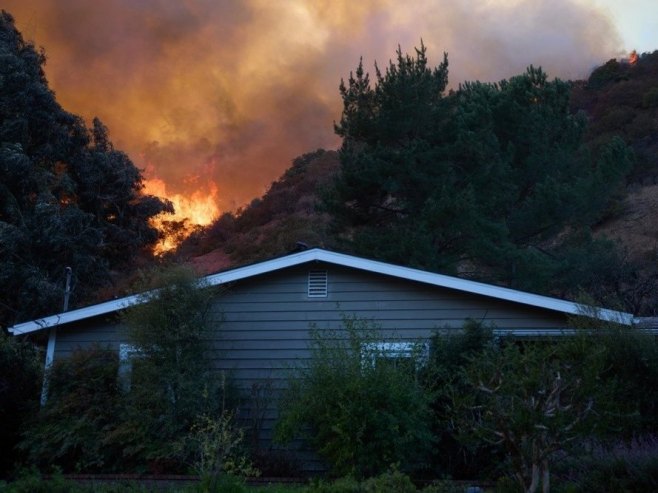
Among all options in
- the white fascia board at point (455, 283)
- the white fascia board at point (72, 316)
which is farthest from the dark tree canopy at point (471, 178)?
the white fascia board at point (72, 316)

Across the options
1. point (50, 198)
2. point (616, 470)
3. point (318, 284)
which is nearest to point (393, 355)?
point (318, 284)

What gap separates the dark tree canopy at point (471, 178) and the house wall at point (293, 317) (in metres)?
7.00

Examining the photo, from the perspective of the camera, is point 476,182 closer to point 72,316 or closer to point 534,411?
point 72,316

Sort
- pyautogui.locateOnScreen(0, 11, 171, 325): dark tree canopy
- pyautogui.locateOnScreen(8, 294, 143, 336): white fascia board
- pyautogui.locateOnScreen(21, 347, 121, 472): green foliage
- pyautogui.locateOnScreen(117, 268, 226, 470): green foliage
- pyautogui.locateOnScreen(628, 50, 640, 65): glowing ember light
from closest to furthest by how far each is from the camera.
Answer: pyautogui.locateOnScreen(117, 268, 226, 470): green foliage, pyautogui.locateOnScreen(21, 347, 121, 472): green foliage, pyautogui.locateOnScreen(8, 294, 143, 336): white fascia board, pyautogui.locateOnScreen(0, 11, 171, 325): dark tree canopy, pyautogui.locateOnScreen(628, 50, 640, 65): glowing ember light

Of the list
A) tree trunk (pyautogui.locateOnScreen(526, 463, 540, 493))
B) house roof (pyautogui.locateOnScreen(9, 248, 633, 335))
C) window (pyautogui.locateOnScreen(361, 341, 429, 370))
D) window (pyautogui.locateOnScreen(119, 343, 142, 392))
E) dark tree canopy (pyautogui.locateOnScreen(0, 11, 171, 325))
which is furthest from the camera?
dark tree canopy (pyautogui.locateOnScreen(0, 11, 171, 325))

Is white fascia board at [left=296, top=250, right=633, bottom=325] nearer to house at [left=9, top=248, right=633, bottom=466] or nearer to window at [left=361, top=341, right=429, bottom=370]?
house at [left=9, top=248, right=633, bottom=466]

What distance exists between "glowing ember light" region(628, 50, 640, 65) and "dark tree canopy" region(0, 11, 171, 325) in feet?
134

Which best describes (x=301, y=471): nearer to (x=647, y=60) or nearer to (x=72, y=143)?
(x=72, y=143)

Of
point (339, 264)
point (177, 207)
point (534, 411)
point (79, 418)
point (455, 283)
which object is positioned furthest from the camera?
point (177, 207)

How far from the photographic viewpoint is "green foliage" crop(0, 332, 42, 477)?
40.3 ft

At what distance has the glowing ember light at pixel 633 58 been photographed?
53.4m

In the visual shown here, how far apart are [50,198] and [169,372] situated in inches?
498

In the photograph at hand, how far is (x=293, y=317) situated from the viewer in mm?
13391

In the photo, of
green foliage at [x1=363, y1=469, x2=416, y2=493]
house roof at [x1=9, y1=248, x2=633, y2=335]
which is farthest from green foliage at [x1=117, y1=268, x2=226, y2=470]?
green foliage at [x1=363, y1=469, x2=416, y2=493]
